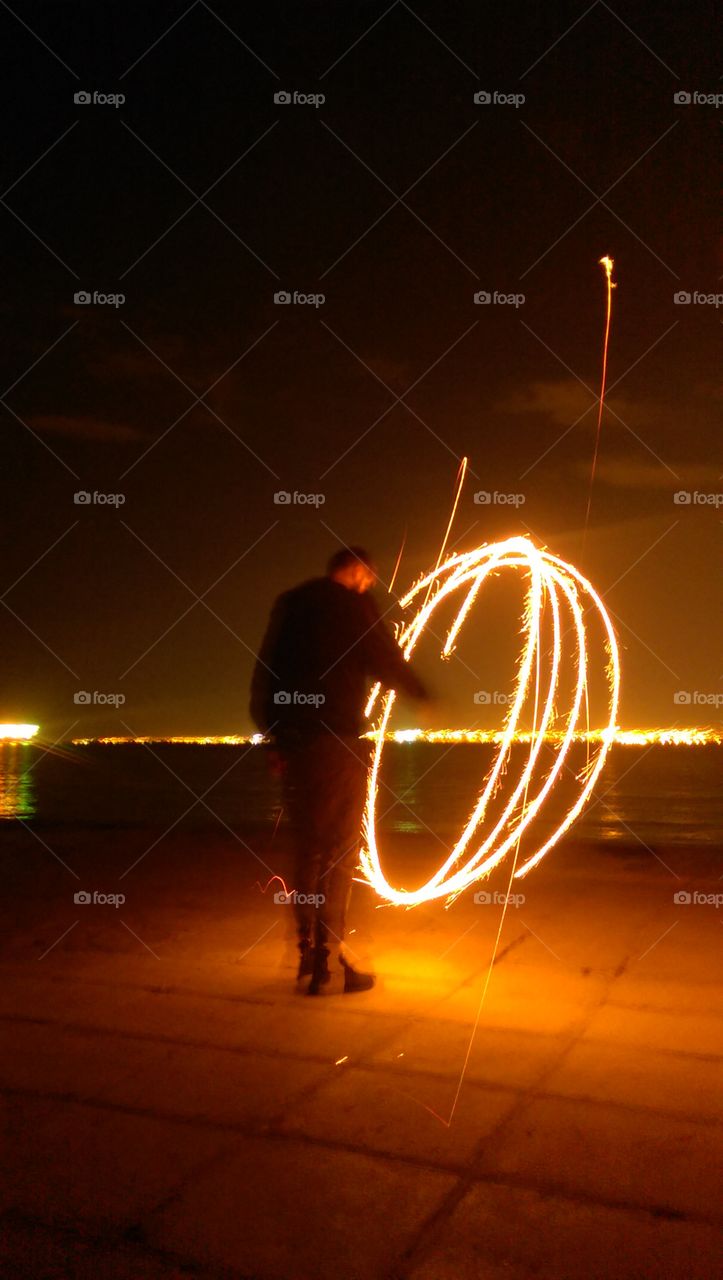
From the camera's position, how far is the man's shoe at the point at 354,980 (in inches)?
206

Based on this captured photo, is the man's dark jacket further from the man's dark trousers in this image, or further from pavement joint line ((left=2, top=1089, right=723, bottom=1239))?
pavement joint line ((left=2, top=1089, right=723, bottom=1239))

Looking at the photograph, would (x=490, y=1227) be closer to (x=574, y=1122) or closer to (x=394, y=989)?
(x=574, y=1122)

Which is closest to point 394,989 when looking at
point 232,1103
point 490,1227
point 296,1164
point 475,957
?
point 475,957

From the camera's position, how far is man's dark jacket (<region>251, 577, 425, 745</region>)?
5.46 meters

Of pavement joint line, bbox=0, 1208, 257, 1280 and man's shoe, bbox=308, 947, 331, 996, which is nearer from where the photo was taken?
pavement joint line, bbox=0, 1208, 257, 1280

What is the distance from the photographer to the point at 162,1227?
9.60 ft

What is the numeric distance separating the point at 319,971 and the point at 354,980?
17 cm
